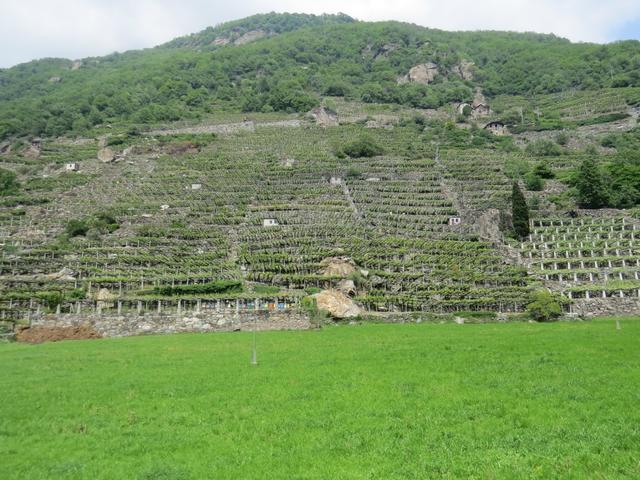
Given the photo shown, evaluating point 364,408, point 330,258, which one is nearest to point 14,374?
point 364,408

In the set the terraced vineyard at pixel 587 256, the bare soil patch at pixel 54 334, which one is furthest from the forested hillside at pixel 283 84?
the bare soil patch at pixel 54 334

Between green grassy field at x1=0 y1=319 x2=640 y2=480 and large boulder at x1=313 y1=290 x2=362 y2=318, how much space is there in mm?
15446

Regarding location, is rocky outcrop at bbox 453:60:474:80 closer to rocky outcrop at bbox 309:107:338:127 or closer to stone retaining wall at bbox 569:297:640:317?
rocky outcrop at bbox 309:107:338:127

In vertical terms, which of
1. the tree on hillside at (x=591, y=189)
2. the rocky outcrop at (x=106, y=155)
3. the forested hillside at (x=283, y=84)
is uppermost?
the forested hillside at (x=283, y=84)

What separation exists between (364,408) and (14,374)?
1518 centimetres

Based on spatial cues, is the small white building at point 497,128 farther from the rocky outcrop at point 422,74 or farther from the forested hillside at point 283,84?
the rocky outcrop at point 422,74

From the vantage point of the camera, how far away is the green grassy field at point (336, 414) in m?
10.5

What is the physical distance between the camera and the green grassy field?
34.3ft

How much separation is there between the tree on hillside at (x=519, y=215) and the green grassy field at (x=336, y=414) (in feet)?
114

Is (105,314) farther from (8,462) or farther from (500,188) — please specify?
(500,188)

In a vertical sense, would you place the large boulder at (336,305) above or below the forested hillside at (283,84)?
below

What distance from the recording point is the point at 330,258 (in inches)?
1903

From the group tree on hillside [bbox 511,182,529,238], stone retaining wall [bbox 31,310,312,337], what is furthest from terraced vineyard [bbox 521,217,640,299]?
stone retaining wall [bbox 31,310,312,337]

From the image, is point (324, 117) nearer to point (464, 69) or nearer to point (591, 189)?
point (591, 189)
